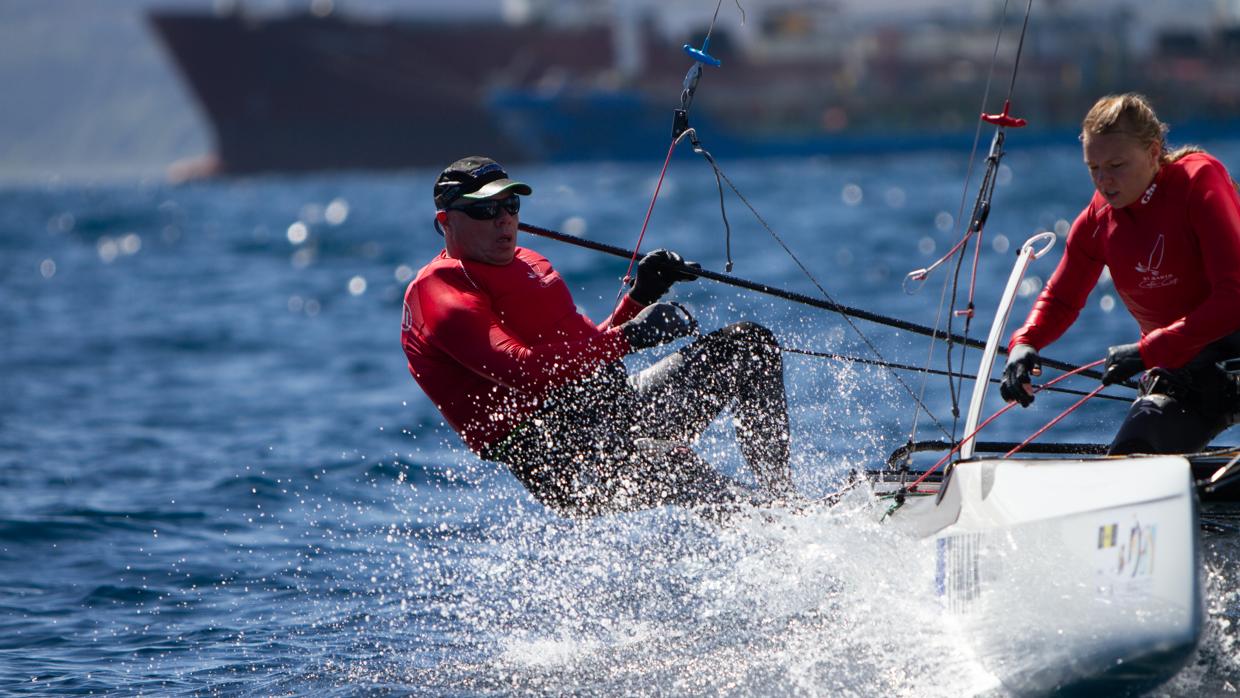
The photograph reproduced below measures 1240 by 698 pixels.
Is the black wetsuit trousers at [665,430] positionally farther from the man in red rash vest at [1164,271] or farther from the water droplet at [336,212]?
the water droplet at [336,212]

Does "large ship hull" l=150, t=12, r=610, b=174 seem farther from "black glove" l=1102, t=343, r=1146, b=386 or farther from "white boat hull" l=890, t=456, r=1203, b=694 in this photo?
"white boat hull" l=890, t=456, r=1203, b=694

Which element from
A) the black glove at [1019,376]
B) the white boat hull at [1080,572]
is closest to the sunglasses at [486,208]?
the black glove at [1019,376]

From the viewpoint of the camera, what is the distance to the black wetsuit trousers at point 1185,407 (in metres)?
3.37

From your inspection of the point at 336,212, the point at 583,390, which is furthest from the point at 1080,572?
the point at 336,212

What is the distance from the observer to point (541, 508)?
5.09 metres

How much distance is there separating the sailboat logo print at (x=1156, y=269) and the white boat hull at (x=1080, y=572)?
2.60 feet

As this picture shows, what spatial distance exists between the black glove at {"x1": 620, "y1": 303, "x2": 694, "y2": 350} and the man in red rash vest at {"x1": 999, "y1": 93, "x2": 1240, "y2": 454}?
784mm

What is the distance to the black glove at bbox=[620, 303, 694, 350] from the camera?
3.57 meters

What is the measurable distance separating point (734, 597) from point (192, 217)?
32008mm

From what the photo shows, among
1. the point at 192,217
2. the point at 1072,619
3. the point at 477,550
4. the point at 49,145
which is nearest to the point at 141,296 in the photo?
the point at 477,550

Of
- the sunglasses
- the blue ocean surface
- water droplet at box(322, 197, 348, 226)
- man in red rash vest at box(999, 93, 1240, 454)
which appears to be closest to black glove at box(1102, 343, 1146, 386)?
man in red rash vest at box(999, 93, 1240, 454)

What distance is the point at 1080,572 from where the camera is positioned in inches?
106

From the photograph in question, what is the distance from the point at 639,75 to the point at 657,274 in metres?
54.3

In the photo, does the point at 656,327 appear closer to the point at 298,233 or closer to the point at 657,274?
the point at 657,274
